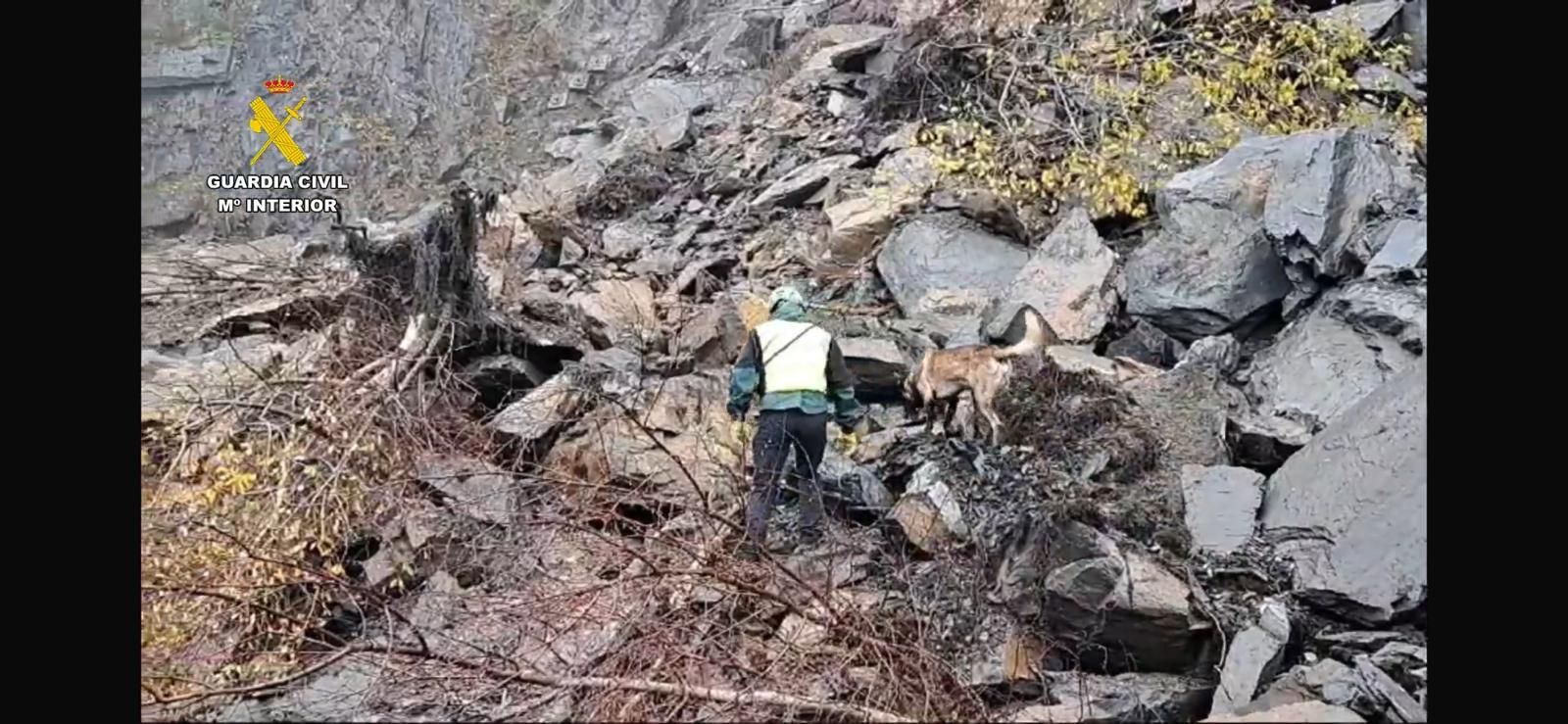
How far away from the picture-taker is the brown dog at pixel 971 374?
19.3ft

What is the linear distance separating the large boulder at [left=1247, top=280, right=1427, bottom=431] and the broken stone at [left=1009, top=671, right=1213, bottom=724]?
1784mm

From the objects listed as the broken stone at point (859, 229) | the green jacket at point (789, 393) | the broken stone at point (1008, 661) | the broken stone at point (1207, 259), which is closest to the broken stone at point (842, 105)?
the broken stone at point (859, 229)

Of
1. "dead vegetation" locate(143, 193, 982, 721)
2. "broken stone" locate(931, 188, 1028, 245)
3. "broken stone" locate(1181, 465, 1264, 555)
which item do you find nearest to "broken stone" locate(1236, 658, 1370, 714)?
"broken stone" locate(1181, 465, 1264, 555)

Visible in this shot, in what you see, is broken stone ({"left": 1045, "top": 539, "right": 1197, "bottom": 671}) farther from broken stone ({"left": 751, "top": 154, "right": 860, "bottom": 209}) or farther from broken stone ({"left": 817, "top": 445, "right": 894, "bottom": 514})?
broken stone ({"left": 751, "top": 154, "right": 860, "bottom": 209})

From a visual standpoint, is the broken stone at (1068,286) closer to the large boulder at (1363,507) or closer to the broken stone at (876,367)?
the broken stone at (876,367)

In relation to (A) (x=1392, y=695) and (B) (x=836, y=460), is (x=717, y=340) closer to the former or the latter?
(B) (x=836, y=460)

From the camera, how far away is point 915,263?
7.65 m

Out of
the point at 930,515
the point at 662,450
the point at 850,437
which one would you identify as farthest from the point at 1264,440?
the point at 662,450

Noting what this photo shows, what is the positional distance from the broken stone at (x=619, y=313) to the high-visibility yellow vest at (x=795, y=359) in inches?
88.7

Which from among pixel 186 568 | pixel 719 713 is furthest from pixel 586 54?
pixel 719 713

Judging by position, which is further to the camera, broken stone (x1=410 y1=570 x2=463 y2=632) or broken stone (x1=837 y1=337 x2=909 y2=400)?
broken stone (x1=837 y1=337 x2=909 y2=400)

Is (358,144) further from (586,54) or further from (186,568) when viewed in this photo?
(186,568)

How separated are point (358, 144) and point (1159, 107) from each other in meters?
8.90

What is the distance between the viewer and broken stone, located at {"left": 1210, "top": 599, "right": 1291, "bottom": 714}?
13.4 ft
